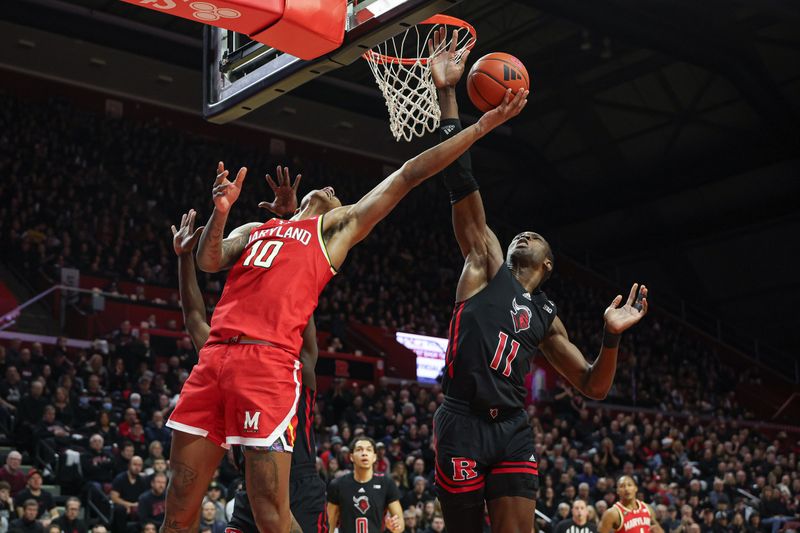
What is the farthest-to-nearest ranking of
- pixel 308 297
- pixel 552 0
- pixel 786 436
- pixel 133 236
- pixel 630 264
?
pixel 630 264 < pixel 786 436 < pixel 133 236 < pixel 552 0 < pixel 308 297

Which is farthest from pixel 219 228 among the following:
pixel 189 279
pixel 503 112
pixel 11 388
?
pixel 11 388

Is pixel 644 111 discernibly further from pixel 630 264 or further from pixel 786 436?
pixel 786 436

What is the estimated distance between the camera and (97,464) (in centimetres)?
1148

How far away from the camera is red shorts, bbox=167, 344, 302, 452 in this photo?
4.21m

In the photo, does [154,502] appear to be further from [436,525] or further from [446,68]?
[446,68]

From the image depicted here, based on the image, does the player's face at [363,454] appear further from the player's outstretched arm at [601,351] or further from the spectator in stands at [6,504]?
the spectator in stands at [6,504]

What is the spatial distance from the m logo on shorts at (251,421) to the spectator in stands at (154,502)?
6532 millimetres

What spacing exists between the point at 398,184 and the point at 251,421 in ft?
4.44

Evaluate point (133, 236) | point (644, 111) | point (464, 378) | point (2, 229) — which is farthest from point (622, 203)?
point (464, 378)

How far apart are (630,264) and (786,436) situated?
7901mm

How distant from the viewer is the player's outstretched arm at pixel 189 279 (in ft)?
16.6

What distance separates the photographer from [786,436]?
24.5 meters

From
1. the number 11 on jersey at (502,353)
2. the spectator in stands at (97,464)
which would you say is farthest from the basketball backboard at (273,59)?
the spectator in stands at (97,464)

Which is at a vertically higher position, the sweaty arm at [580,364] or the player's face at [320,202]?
the player's face at [320,202]
